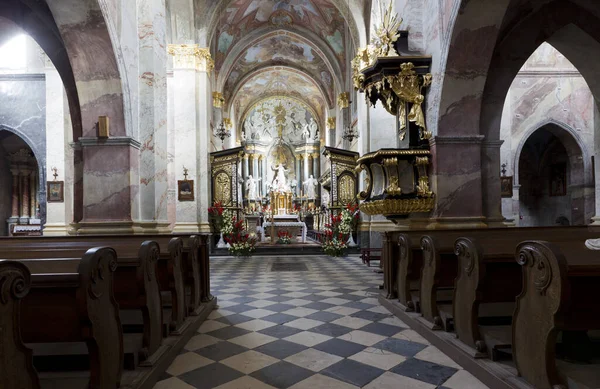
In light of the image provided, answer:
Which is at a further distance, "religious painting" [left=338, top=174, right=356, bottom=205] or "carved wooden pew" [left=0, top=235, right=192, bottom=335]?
"religious painting" [left=338, top=174, right=356, bottom=205]

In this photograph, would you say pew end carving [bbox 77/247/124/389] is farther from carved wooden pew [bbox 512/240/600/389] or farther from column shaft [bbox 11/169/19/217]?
column shaft [bbox 11/169/19/217]

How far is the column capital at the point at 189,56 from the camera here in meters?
13.5

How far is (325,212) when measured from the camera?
58.4 feet

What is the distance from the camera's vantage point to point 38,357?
2521 millimetres

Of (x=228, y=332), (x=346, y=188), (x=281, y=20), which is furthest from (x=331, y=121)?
(x=228, y=332)

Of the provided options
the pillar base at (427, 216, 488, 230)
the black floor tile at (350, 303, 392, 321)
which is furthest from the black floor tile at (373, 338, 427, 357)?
the pillar base at (427, 216, 488, 230)

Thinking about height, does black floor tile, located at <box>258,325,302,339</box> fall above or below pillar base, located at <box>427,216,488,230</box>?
below

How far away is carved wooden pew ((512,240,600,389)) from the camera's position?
6.54 feet

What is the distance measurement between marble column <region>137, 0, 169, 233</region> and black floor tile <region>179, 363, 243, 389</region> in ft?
15.2

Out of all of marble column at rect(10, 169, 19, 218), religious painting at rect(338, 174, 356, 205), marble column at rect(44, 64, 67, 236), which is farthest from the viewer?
marble column at rect(10, 169, 19, 218)

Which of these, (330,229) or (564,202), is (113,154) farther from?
(564,202)

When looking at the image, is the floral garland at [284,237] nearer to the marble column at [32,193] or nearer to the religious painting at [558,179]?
the marble column at [32,193]

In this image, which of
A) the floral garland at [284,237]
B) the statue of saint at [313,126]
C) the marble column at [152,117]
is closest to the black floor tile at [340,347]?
the marble column at [152,117]

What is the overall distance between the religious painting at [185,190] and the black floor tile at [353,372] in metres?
11.0
